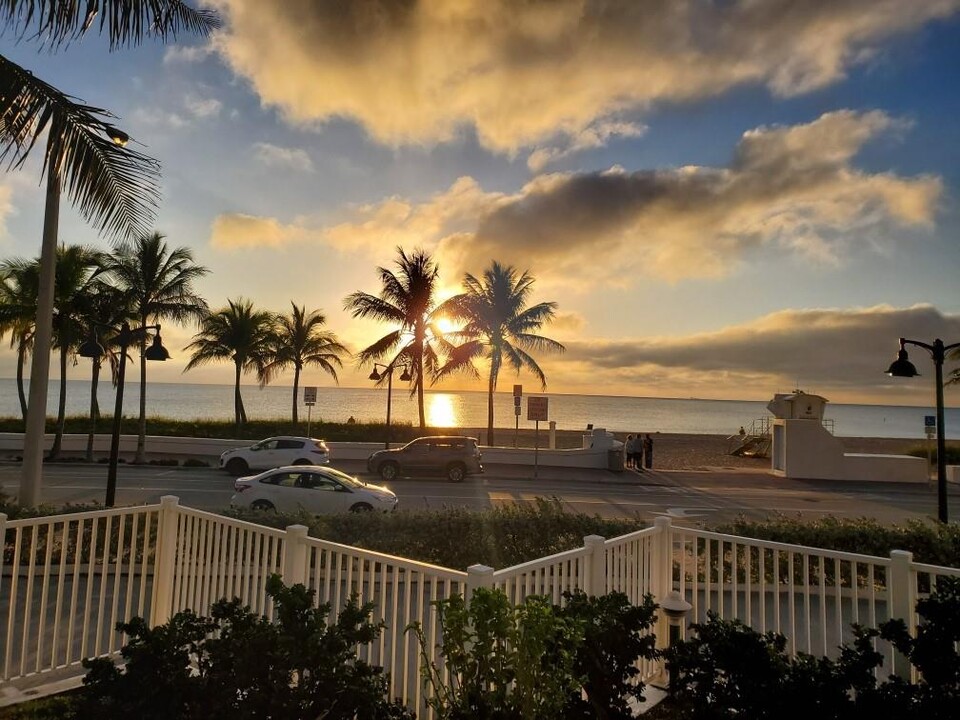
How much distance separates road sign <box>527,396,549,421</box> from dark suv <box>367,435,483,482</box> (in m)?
2.46

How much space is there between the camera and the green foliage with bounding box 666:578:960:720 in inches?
126

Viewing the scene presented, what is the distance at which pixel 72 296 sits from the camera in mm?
26281

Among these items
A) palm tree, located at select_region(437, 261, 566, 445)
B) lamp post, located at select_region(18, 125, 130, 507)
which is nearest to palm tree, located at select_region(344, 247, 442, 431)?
palm tree, located at select_region(437, 261, 566, 445)

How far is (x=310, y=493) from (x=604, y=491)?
1089 cm

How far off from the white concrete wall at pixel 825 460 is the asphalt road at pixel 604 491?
2.45 feet

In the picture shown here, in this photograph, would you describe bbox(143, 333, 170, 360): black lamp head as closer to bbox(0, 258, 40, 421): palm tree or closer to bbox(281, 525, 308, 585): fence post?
bbox(281, 525, 308, 585): fence post

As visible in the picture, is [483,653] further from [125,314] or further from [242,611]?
[125,314]

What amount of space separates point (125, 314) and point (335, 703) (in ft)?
93.4

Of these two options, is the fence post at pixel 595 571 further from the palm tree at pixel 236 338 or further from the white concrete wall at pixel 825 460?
the palm tree at pixel 236 338

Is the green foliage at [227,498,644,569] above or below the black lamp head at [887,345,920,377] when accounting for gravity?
below

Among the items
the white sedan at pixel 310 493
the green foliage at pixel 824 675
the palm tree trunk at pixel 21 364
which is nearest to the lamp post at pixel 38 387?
the white sedan at pixel 310 493

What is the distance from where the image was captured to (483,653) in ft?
10.6

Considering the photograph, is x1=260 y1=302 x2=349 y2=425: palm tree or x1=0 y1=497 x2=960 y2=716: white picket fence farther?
x1=260 y1=302 x2=349 y2=425: palm tree

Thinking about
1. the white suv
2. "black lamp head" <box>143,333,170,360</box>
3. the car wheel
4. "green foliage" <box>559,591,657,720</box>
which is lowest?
the car wheel
